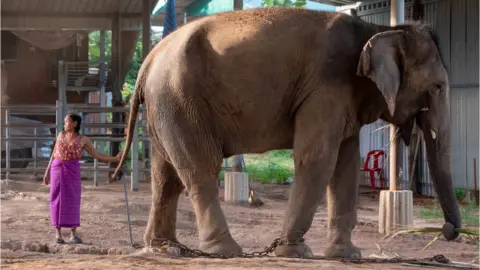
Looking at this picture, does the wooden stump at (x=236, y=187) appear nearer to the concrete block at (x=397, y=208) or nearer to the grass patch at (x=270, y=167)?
the concrete block at (x=397, y=208)

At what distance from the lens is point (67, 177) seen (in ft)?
34.6

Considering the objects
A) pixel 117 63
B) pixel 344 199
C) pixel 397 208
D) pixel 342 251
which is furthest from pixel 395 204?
pixel 117 63

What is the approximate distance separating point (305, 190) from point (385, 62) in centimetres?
131

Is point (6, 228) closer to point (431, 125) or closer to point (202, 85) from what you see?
point (202, 85)

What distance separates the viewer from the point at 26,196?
1466 centimetres

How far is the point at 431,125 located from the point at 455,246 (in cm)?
344

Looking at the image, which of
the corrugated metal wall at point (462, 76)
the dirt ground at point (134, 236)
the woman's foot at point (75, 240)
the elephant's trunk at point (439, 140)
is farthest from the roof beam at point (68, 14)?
the elephant's trunk at point (439, 140)

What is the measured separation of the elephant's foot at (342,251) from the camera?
27.7 ft

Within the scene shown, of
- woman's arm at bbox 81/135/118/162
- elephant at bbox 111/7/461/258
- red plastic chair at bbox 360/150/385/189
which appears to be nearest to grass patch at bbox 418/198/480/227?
red plastic chair at bbox 360/150/385/189

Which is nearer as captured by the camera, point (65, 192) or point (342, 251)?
point (342, 251)

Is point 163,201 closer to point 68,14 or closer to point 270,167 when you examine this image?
point 68,14

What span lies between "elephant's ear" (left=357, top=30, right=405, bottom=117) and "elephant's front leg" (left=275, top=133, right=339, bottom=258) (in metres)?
0.64

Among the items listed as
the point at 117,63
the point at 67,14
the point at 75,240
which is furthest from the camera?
the point at 67,14

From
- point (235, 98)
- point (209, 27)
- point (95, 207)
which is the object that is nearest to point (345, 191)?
point (235, 98)
